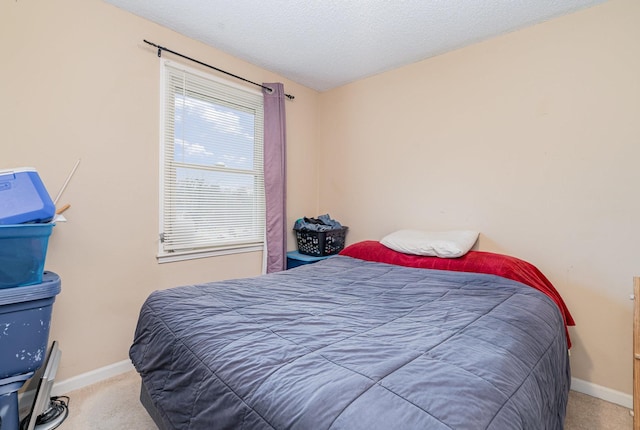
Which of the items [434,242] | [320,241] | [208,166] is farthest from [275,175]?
[434,242]

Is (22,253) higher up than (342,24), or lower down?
lower down

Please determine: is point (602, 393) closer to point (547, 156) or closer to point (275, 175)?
point (547, 156)

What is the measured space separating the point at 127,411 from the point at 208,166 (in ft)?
5.77

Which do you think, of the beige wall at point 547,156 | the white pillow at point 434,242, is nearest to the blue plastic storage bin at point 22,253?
the white pillow at point 434,242

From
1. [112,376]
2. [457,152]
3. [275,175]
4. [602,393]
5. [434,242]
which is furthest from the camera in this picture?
[275,175]

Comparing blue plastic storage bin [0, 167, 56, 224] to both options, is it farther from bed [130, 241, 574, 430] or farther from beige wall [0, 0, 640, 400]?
bed [130, 241, 574, 430]

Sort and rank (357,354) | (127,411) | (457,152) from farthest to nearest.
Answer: (457,152)
(127,411)
(357,354)

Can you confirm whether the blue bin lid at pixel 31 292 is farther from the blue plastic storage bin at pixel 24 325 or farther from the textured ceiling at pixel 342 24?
the textured ceiling at pixel 342 24

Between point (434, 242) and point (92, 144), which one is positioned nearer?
point (92, 144)

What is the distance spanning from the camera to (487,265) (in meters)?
1.96

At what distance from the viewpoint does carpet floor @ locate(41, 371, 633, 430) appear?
62.3 inches

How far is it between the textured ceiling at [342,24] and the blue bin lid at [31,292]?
180 centimetres

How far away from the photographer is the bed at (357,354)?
2.31 ft

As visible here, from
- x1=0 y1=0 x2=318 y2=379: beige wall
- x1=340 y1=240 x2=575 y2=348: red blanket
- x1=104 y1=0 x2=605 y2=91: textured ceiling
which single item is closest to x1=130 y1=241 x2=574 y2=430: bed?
x1=340 y1=240 x2=575 y2=348: red blanket
